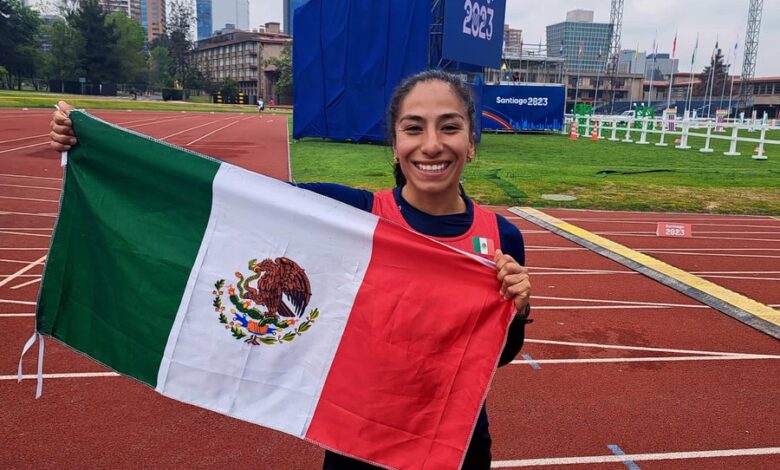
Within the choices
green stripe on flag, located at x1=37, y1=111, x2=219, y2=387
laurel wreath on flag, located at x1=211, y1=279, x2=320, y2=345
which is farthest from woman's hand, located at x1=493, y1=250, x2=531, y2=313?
green stripe on flag, located at x1=37, y1=111, x2=219, y2=387

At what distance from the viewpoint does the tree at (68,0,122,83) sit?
7738cm

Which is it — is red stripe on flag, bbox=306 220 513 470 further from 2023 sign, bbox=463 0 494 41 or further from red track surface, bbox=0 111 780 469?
2023 sign, bbox=463 0 494 41

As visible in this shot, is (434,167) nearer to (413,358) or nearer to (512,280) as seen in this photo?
(512,280)

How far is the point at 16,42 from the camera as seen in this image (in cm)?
7325

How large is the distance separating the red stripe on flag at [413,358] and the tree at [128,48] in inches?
3484

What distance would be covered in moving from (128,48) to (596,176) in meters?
90.0

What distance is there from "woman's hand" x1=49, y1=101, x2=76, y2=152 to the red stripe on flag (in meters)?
1.22

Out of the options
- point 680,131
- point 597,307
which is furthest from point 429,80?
point 680,131

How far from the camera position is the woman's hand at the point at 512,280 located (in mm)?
1929

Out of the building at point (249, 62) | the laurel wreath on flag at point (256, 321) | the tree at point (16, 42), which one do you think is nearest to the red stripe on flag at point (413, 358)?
the laurel wreath on flag at point (256, 321)

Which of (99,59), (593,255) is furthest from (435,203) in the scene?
(99,59)

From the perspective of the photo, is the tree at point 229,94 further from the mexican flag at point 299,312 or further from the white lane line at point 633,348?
the mexican flag at point 299,312

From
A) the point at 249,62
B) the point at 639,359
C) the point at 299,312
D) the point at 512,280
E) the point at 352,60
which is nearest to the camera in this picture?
the point at 512,280

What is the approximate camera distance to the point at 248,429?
12.4ft
